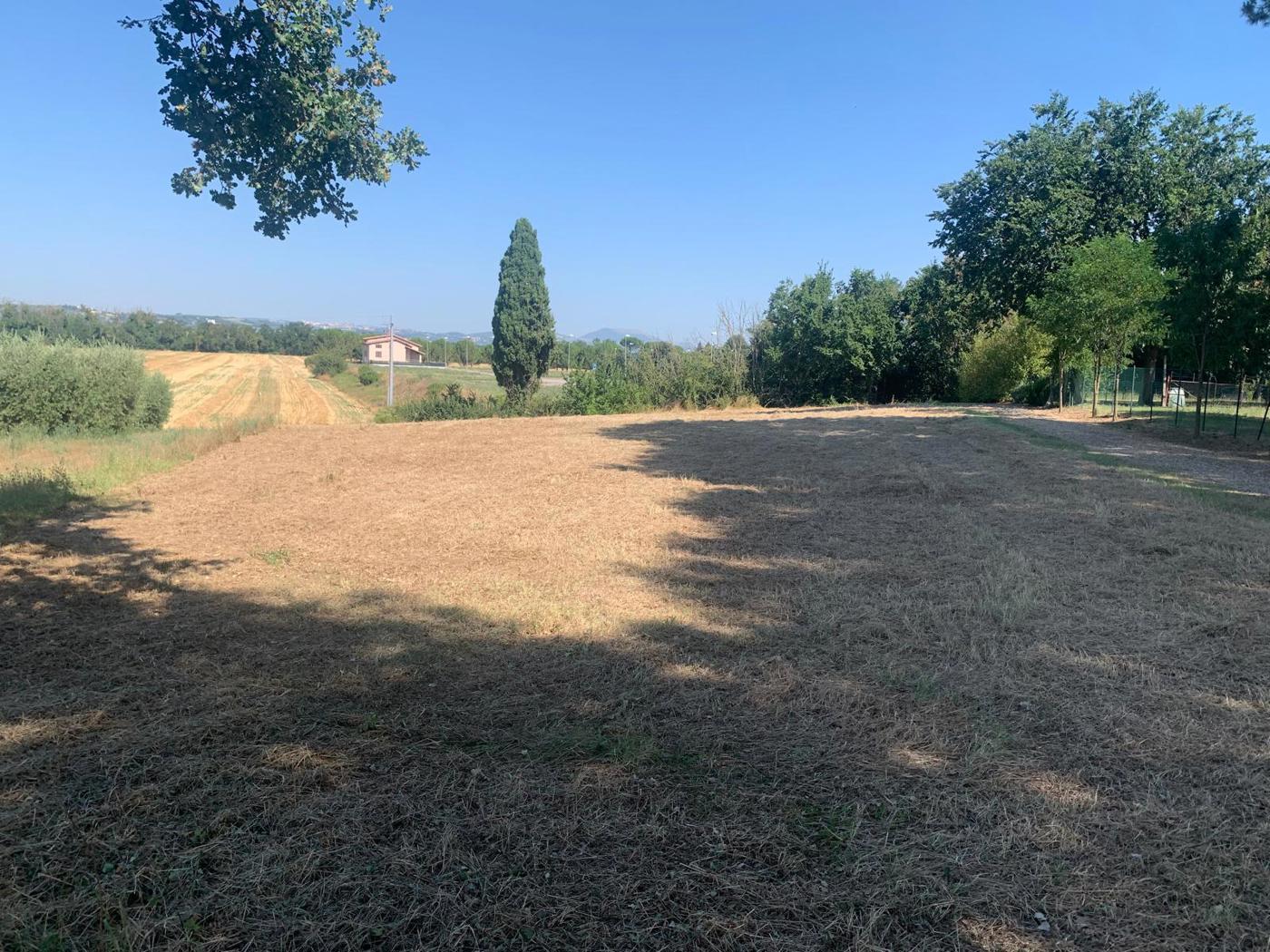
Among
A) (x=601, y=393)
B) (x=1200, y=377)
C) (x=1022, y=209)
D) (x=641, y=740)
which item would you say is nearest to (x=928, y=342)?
(x=1022, y=209)

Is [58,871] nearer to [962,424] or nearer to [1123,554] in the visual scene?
[1123,554]

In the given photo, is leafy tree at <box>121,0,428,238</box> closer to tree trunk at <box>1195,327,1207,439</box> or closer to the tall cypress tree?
tree trunk at <box>1195,327,1207,439</box>

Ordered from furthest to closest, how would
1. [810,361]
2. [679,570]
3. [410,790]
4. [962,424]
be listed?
[810,361]
[962,424]
[679,570]
[410,790]

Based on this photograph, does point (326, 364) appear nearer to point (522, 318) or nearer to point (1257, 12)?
point (522, 318)

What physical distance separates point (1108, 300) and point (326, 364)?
56.4 m

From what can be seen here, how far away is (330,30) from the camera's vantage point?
15.4 ft

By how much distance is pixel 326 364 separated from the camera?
60.3 meters

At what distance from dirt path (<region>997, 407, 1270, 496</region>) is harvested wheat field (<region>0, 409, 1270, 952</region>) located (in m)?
3.52

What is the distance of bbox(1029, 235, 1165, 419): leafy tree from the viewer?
16469mm

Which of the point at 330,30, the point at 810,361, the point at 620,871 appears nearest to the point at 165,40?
the point at 330,30

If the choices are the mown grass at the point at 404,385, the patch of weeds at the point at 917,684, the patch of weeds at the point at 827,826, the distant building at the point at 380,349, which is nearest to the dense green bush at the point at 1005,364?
the mown grass at the point at 404,385

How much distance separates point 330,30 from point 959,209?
1006 inches

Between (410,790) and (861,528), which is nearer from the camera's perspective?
(410,790)

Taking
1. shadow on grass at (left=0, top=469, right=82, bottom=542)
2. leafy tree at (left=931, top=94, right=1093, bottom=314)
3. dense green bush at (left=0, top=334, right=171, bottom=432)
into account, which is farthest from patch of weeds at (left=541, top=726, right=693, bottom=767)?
leafy tree at (left=931, top=94, right=1093, bottom=314)
